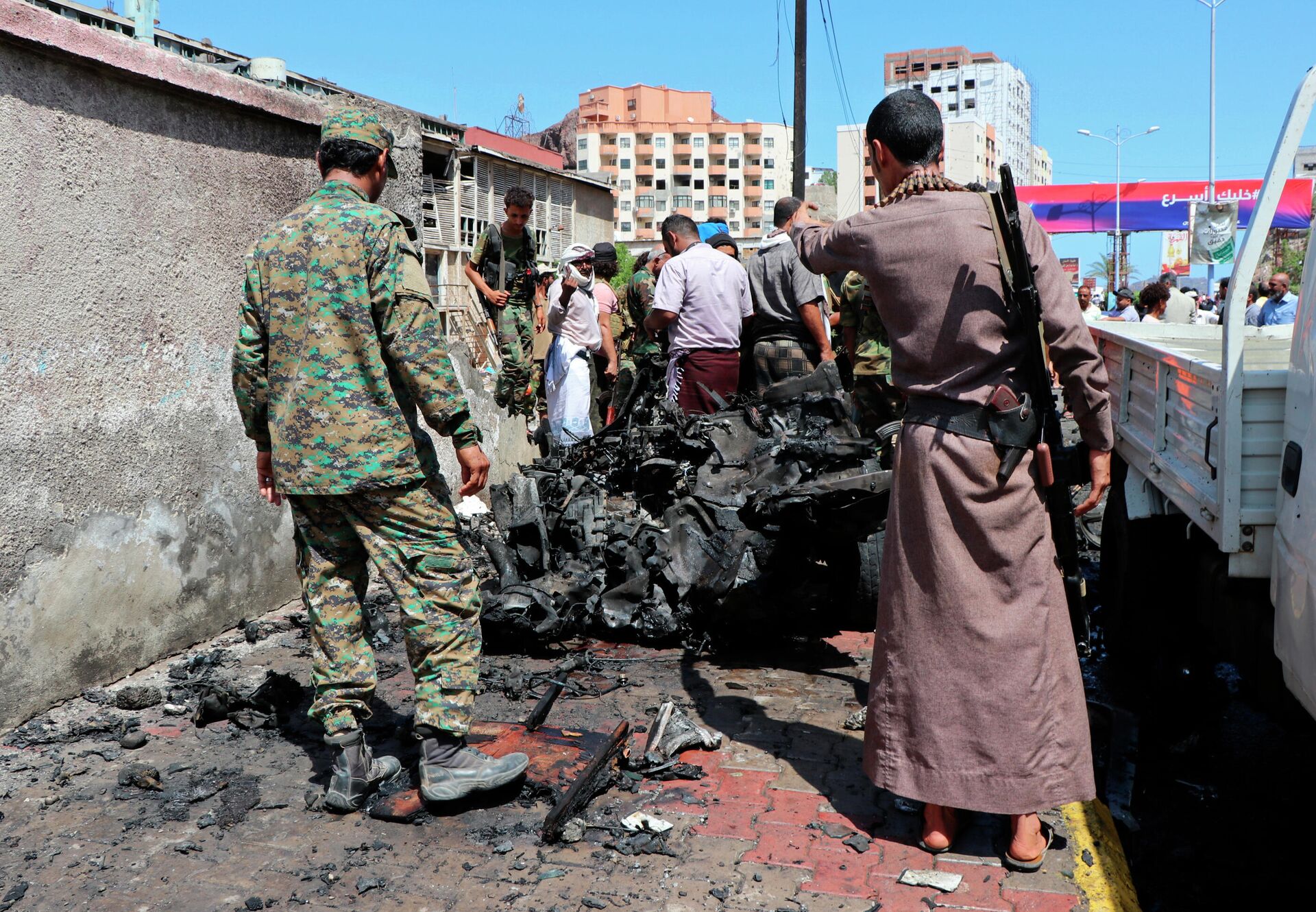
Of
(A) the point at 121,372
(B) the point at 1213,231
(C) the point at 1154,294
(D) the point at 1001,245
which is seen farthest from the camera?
(B) the point at 1213,231

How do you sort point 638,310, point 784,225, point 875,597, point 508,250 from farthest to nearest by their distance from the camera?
point 638,310 → point 508,250 → point 784,225 → point 875,597

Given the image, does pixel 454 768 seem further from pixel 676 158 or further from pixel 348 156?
pixel 676 158

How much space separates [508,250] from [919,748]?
648 centimetres

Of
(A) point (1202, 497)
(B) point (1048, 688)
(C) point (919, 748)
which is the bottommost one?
(C) point (919, 748)

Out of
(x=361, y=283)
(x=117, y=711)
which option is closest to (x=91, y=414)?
(x=117, y=711)

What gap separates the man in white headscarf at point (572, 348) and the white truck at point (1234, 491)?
4.29 m

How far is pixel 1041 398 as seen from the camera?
3.04 metres

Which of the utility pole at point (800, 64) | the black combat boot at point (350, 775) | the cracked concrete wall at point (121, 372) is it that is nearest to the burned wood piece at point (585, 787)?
the black combat boot at point (350, 775)

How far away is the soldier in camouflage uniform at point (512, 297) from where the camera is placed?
851 cm

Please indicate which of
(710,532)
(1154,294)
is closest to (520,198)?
(710,532)

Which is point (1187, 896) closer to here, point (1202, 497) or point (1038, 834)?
point (1038, 834)

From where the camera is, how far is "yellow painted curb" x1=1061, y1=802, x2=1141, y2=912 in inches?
114

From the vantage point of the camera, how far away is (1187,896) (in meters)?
3.22

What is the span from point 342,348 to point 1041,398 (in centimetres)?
211
